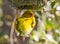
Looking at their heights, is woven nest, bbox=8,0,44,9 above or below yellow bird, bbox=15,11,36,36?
above

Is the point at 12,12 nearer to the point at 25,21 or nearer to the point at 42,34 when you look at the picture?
the point at 42,34

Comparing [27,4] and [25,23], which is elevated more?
[27,4]

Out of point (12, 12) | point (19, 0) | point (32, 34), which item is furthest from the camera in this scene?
point (12, 12)

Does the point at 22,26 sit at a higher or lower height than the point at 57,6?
lower

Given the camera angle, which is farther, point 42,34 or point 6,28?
point 6,28

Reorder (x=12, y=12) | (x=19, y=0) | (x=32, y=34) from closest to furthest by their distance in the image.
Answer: (x=19, y=0) → (x=32, y=34) → (x=12, y=12)

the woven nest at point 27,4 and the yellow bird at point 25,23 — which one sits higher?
the woven nest at point 27,4

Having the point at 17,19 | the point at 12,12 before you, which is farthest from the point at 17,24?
the point at 12,12
